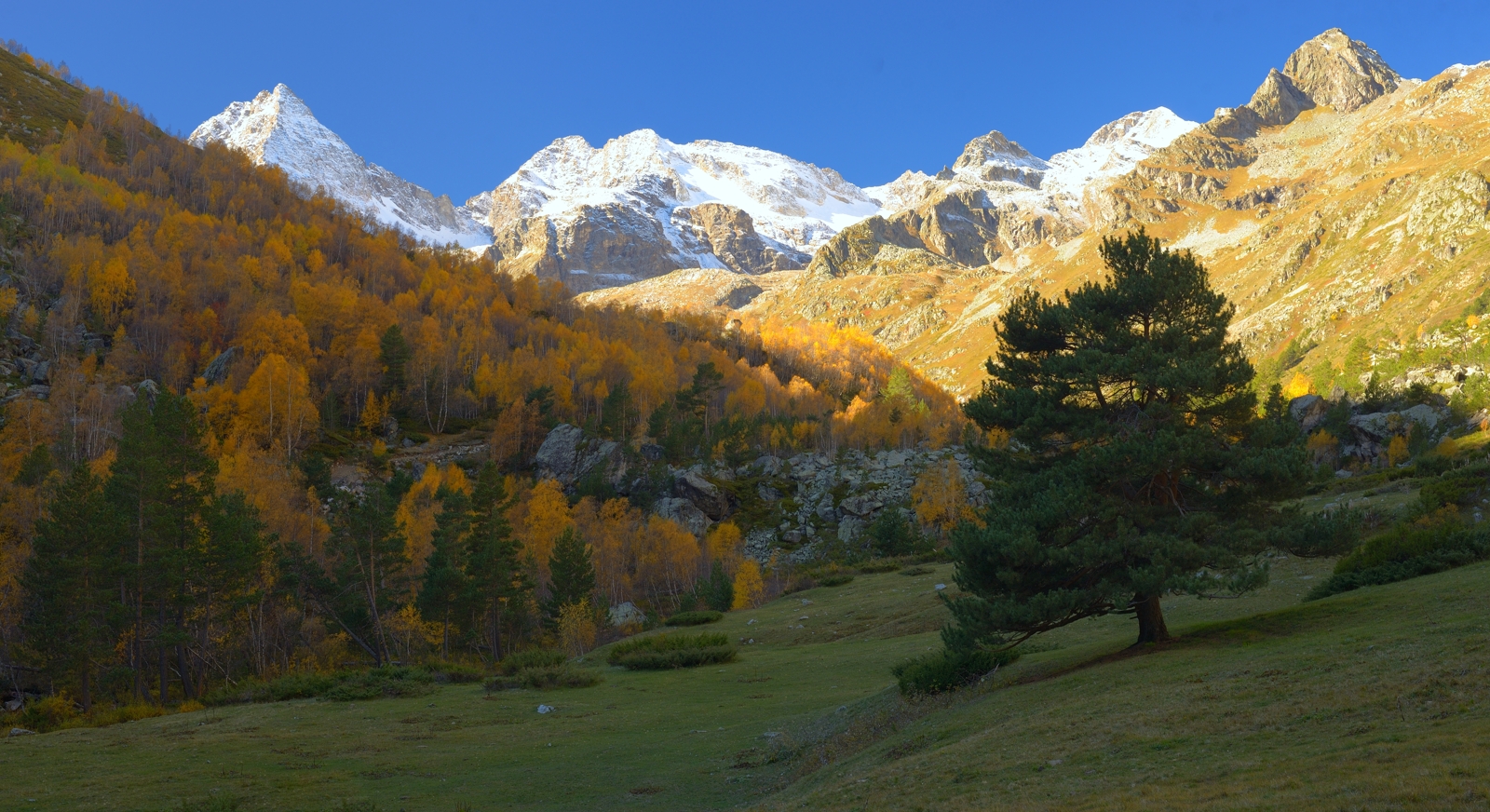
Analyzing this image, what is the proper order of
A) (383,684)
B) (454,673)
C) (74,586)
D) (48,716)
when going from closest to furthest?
(383,684) < (48,716) < (454,673) < (74,586)

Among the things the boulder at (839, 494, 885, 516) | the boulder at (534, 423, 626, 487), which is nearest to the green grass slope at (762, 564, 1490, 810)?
the boulder at (839, 494, 885, 516)

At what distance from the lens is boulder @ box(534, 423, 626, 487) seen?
10094 centimetres

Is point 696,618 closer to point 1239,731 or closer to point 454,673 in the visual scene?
point 454,673

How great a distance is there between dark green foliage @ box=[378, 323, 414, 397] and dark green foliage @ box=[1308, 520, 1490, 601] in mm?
106560

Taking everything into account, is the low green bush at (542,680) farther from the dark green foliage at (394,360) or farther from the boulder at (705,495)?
the dark green foliage at (394,360)

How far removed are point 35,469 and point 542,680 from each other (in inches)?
1805

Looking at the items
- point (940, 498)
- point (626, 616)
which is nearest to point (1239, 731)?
point (626, 616)

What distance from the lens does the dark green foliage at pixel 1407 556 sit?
24344 millimetres

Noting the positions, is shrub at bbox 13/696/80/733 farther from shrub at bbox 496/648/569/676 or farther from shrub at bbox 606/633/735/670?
shrub at bbox 606/633/735/670

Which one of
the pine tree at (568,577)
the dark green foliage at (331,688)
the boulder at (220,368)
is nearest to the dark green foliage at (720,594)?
the pine tree at (568,577)

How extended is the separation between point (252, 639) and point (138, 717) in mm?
22920

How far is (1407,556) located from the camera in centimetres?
2533

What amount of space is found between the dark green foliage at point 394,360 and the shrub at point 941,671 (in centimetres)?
10128

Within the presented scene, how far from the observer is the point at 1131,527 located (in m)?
20.4
